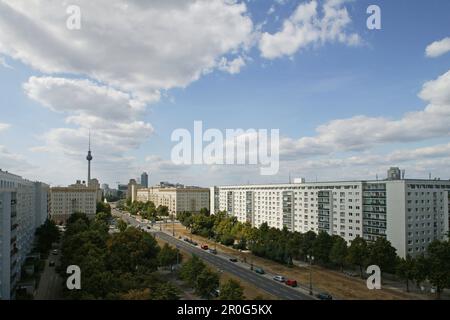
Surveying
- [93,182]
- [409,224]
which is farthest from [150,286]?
[93,182]

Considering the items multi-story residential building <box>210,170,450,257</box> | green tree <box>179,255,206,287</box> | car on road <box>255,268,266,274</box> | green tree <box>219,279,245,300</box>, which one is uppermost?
multi-story residential building <box>210,170,450,257</box>

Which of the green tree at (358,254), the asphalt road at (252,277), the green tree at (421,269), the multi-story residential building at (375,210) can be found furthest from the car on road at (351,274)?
the asphalt road at (252,277)

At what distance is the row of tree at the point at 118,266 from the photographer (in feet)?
53.2

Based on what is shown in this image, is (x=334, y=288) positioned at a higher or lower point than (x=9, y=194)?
lower

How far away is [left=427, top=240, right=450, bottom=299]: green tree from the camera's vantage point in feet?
69.8

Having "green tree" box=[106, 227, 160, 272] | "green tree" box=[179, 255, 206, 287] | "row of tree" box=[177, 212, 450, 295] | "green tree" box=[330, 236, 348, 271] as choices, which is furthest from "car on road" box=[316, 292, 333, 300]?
"green tree" box=[106, 227, 160, 272]

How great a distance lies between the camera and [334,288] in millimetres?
24062

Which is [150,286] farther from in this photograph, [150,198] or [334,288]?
[150,198]

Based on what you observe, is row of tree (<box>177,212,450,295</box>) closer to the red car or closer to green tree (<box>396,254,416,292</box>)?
green tree (<box>396,254,416,292</box>)

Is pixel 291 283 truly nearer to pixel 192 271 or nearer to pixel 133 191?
pixel 192 271

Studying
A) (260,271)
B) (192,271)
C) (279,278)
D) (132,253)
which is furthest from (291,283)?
(132,253)

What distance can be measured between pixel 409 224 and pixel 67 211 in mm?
61520

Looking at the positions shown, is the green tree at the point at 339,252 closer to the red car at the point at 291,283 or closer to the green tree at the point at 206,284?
the red car at the point at 291,283

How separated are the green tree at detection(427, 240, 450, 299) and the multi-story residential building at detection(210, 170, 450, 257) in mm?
5424
